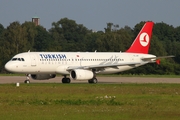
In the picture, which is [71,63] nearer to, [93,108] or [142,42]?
[142,42]

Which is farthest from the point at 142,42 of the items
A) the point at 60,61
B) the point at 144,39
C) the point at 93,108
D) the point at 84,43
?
the point at 84,43

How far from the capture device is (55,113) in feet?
79.6

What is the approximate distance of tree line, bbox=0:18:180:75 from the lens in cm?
9823

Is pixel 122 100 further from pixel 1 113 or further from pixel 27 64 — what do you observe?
pixel 27 64

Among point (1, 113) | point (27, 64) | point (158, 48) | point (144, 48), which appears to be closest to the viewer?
point (1, 113)

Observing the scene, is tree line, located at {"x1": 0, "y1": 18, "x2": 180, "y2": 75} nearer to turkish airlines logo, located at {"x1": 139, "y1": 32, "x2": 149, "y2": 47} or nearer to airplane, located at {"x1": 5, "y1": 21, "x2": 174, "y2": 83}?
turkish airlines logo, located at {"x1": 139, "y1": 32, "x2": 149, "y2": 47}

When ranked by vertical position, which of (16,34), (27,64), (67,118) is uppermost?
(16,34)

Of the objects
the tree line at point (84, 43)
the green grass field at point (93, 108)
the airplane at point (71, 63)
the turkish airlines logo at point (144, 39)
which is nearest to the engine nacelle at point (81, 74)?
the airplane at point (71, 63)

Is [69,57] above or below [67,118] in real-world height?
above

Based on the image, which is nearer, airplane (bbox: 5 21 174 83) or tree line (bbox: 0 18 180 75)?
airplane (bbox: 5 21 174 83)

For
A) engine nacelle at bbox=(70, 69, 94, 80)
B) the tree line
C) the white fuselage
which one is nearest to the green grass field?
engine nacelle at bbox=(70, 69, 94, 80)

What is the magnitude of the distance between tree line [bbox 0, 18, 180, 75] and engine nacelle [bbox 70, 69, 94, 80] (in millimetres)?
36006

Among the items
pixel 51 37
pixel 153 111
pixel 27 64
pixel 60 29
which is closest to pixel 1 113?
pixel 153 111

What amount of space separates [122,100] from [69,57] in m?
Answer: 24.5
